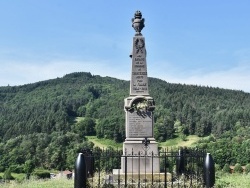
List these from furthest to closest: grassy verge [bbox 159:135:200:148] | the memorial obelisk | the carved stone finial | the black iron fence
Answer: grassy verge [bbox 159:135:200:148], the carved stone finial, the memorial obelisk, the black iron fence

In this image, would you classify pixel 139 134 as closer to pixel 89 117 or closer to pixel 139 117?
pixel 139 117

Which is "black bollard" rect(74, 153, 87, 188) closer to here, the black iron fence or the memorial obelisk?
the black iron fence

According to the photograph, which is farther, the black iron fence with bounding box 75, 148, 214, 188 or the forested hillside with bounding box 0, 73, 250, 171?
the forested hillside with bounding box 0, 73, 250, 171

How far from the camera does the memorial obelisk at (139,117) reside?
14.4m

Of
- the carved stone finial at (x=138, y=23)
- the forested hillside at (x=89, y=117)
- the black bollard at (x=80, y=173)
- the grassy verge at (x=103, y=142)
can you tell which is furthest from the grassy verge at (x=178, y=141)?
the black bollard at (x=80, y=173)

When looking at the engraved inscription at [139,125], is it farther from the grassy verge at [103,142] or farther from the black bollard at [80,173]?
the grassy verge at [103,142]

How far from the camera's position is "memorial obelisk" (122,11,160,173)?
14391 mm

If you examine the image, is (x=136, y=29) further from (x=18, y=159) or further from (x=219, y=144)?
(x=18, y=159)

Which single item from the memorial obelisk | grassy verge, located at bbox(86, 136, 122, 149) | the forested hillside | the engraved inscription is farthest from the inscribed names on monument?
grassy verge, located at bbox(86, 136, 122, 149)

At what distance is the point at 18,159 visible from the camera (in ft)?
274

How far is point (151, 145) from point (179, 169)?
6.04 ft

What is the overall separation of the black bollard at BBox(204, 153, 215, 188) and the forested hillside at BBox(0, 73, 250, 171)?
55405 millimetres

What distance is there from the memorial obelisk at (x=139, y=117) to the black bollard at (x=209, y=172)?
393cm

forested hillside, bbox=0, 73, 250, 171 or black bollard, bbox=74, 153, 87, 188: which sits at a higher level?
forested hillside, bbox=0, 73, 250, 171
